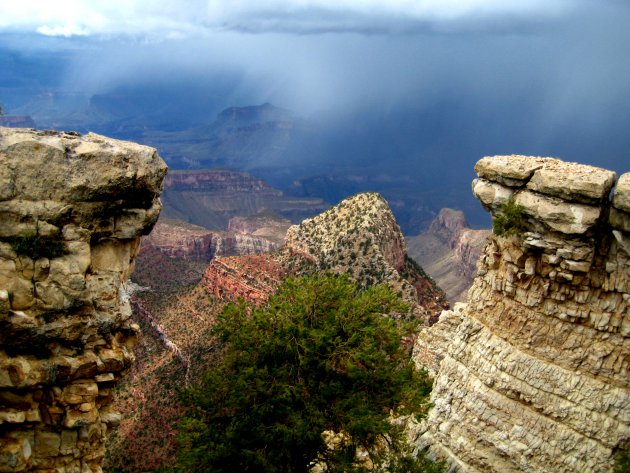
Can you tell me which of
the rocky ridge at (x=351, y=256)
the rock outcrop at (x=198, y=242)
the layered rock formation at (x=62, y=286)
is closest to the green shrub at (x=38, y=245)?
the layered rock formation at (x=62, y=286)

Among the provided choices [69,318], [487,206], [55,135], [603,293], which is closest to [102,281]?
[69,318]

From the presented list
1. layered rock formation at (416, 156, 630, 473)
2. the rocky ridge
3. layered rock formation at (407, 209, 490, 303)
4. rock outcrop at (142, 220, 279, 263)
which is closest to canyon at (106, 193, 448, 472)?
the rocky ridge

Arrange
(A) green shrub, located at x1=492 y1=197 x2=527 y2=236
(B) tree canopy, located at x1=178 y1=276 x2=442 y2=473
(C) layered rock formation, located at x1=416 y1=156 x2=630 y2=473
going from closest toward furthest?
(B) tree canopy, located at x1=178 y1=276 x2=442 y2=473 < (C) layered rock formation, located at x1=416 y1=156 x2=630 y2=473 < (A) green shrub, located at x1=492 y1=197 x2=527 y2=236

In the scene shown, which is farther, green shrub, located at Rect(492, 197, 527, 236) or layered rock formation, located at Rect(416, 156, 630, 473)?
green shrub, located at Rect(492, 197, 527, 236)

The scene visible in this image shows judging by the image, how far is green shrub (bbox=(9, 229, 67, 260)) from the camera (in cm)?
1318

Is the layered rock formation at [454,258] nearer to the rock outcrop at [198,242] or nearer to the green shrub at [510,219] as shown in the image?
the rock outcrop at [198,242]

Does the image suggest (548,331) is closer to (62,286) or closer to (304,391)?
(304,391)

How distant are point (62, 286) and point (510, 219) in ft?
46.8

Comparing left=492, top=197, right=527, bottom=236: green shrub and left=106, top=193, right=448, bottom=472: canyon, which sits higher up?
left=492, top=197, right=527, bottom=236: green shrub

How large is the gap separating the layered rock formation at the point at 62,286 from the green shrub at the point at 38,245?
2cm

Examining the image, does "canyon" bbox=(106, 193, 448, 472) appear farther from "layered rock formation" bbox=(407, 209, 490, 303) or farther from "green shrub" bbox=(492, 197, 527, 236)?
"layered rock formation" bbox=(407, 209, 490, 303)

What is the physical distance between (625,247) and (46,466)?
16813 millimetres

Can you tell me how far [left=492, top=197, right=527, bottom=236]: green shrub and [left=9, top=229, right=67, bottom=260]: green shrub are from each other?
555 inches

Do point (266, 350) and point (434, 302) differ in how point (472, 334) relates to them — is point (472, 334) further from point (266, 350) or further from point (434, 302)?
point (434, 302)
